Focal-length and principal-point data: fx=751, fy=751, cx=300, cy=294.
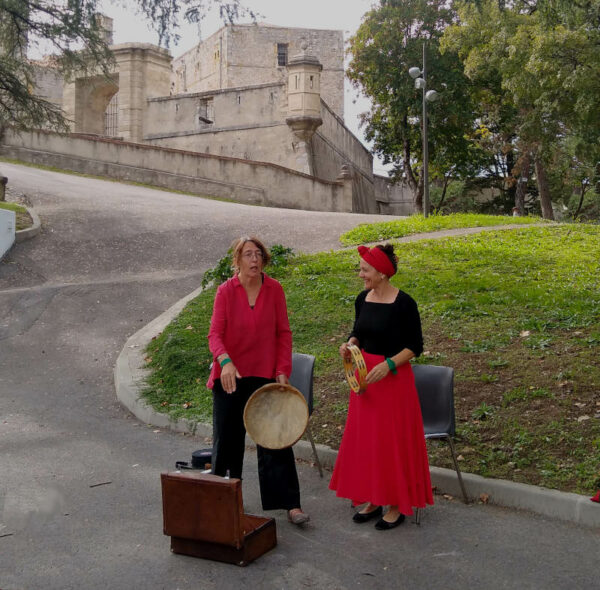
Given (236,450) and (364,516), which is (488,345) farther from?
(236,450)

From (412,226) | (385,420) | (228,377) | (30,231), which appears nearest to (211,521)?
(228,377)

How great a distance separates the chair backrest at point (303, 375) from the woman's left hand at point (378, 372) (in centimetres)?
121

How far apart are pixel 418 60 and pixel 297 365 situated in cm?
3370

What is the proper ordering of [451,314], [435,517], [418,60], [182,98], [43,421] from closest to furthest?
[435,517] < [43,421] < [451,314] < [418,60] < [182,98]

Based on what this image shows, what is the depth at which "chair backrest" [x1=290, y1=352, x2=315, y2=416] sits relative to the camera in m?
6.23

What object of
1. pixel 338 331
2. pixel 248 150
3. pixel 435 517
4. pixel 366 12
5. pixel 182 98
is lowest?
pixel 435 517

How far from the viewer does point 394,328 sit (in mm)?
5203

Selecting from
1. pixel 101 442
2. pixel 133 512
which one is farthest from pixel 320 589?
pixel 101 442

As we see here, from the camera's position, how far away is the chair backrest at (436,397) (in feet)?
18.6

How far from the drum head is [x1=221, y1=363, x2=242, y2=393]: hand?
0.50ft

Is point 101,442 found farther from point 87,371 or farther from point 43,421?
point 87,371

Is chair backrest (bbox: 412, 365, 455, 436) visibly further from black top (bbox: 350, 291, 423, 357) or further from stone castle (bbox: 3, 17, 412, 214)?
stone castle (bbox: 3, 17, 412, 214)

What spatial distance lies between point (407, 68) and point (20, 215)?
24.1 m

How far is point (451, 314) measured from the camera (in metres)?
10.1
